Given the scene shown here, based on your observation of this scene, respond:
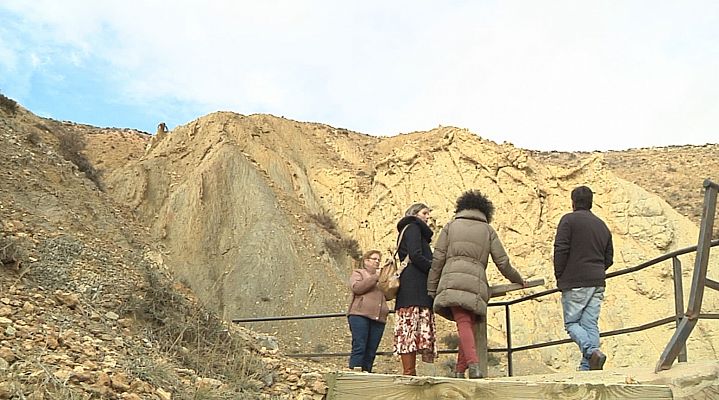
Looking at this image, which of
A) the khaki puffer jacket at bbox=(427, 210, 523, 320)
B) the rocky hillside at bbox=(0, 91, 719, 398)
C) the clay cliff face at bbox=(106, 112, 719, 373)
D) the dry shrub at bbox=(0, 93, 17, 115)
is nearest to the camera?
the khaki puffer jacket at bbox=(427, 210, 523, 320)

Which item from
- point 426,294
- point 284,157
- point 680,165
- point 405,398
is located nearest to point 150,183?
point 284,157

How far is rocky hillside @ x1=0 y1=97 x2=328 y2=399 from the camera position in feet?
16.7

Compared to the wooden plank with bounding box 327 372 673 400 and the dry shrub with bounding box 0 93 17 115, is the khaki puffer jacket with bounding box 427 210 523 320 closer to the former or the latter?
the wooden plank with bounding box 327 372 673 400

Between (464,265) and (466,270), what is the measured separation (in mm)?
46

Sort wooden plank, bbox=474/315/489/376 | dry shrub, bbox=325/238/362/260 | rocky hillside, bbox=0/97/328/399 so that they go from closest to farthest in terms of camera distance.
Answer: rocky hillside, bbox=0/97/328/399 < wooden plank, bbox=474/315/489/376 < dry shrub, bbox=325/238/362/260

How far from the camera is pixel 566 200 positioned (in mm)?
25156

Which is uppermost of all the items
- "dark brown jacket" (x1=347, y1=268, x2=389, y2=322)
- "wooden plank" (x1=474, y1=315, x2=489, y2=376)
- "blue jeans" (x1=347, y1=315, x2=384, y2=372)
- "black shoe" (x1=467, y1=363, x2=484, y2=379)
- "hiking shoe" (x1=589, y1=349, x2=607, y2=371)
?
"dark brown jacket" (x1=347, y1=268, x2=389, y2=322)

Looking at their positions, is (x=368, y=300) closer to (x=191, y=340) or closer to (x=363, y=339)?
(x=363, y=339)

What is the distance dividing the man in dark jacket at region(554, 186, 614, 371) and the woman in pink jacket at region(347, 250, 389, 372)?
192 cm

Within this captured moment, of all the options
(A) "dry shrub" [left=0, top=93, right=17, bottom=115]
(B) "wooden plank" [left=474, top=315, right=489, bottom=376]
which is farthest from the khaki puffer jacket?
(A) "dry shrub" [left=0, top=93, right=17, bottom=115]

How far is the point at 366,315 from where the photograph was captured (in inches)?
292

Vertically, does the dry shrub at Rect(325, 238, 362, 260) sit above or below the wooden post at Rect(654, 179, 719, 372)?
above

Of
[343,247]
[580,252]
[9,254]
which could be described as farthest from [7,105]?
[580,252]

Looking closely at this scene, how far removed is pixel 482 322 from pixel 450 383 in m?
3.67
